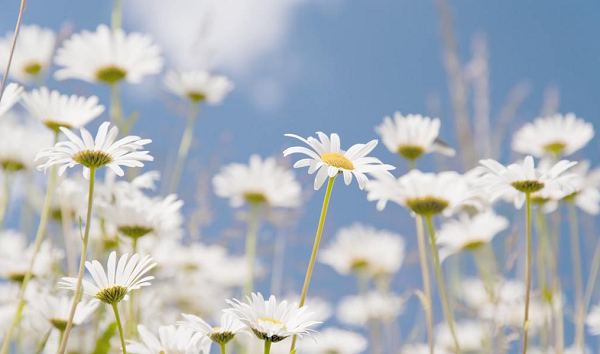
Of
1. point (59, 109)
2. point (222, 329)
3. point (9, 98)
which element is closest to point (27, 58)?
point (59, 109)

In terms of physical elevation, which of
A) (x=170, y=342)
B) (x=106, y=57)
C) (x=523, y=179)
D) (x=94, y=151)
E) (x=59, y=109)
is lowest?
(x=170, y=342)

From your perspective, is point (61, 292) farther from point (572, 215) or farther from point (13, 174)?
point (572, 215)

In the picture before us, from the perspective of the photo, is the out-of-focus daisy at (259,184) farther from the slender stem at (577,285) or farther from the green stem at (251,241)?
the slender stem at (577,285)

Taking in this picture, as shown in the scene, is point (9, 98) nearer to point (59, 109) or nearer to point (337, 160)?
point (59, 109)

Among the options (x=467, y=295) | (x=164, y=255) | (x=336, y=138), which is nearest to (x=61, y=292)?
(x=164, y=255)

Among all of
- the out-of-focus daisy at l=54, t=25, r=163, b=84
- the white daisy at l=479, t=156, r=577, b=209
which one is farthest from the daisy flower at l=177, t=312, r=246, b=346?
the out-of-focus daisy at l=54, t=25, r=163, b=84

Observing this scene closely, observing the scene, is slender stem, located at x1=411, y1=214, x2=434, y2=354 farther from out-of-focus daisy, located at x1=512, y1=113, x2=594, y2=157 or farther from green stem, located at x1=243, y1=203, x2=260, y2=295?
out-of-focus daisy, located at x1=512, y1=113, x2=594, y2=157

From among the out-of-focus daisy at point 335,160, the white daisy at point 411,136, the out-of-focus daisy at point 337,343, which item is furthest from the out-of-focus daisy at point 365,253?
the out-of-focus daisy at point 335,160
